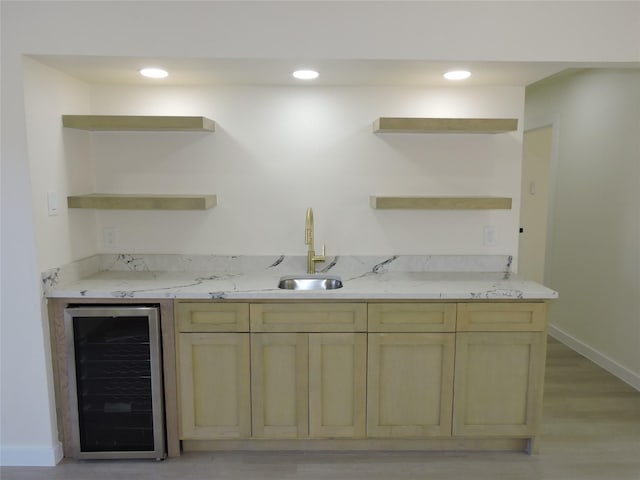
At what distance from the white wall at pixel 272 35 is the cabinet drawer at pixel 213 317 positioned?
0.73 meters

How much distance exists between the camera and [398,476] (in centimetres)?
231

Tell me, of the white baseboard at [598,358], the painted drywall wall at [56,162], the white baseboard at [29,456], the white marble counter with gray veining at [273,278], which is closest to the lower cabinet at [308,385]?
the white marble counter with gray veining at [273,278]

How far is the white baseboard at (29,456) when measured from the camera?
2379 millimetres

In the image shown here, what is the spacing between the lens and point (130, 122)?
8.13 ft

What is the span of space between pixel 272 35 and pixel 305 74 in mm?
341

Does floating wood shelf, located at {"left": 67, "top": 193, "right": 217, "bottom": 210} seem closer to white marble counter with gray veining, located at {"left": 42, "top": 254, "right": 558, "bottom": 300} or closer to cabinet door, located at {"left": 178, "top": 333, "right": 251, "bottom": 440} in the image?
white marble counter with gray veining, located at {"left": 42, "top": 254, "right": 558, "bottom": 300}

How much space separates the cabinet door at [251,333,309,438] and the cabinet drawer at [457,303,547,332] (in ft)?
2.68

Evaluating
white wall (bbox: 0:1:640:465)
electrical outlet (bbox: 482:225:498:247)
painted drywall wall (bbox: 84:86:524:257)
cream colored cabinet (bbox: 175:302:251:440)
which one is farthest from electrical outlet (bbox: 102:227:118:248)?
electrical outlet (bbox: 482:225:498:247)

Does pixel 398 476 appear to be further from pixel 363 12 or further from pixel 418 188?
pixel 363 12

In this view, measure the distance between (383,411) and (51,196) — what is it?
2.03 metres

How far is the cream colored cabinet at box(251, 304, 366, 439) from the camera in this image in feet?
7.71

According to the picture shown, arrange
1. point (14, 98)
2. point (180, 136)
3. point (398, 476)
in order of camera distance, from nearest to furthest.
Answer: point (14, 98) → point (398, 476) → point (180, 136)

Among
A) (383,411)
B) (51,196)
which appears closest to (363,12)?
(51,196)

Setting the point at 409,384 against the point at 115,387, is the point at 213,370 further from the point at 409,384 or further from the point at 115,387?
the point at 409,384
